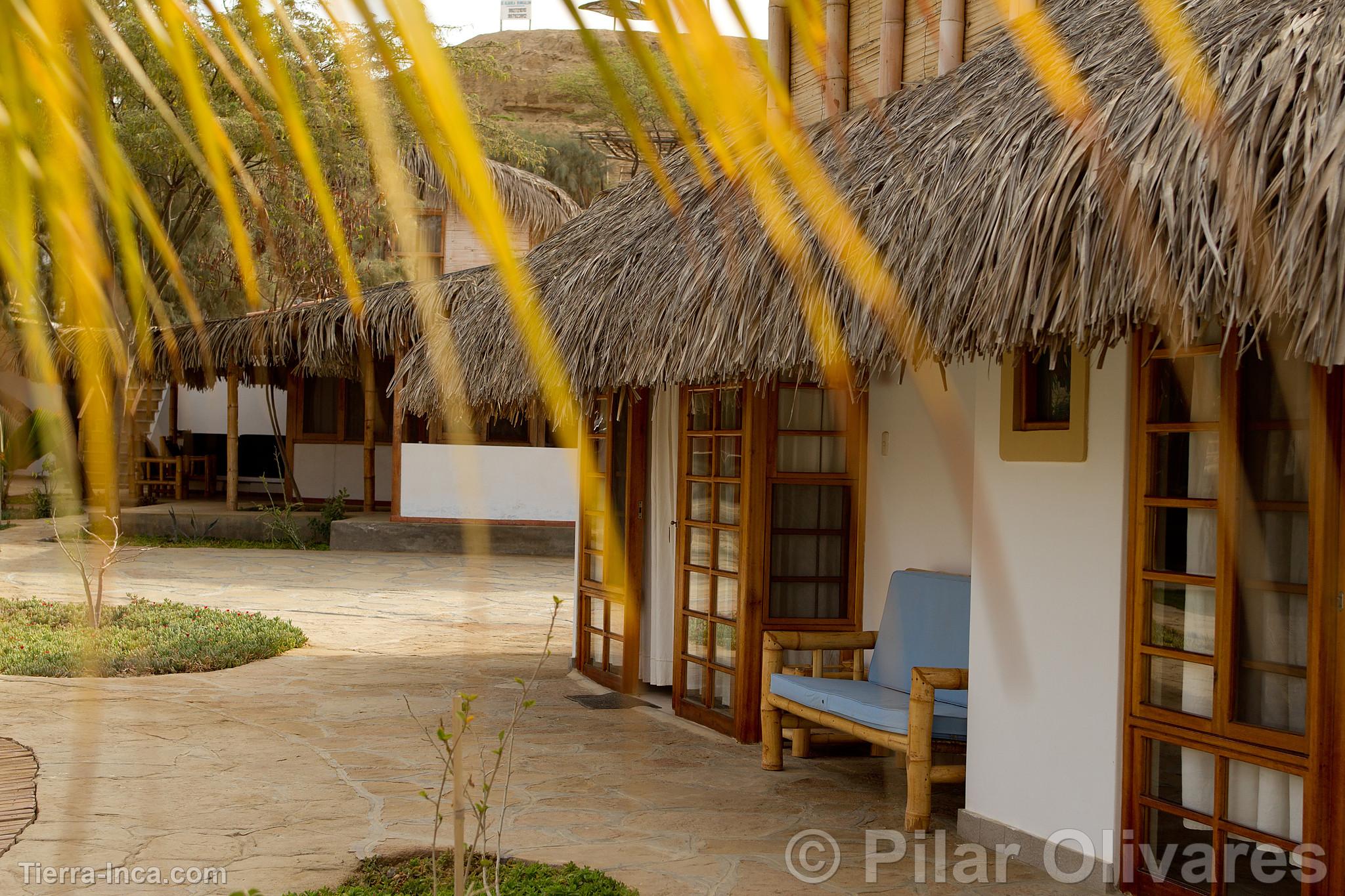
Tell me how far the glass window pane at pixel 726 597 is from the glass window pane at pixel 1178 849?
98.3 inches

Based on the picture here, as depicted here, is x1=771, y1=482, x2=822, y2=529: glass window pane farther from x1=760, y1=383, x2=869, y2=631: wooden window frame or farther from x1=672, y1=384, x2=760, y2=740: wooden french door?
x1=672, y1=384, x2=760, y2=740: wooden french door

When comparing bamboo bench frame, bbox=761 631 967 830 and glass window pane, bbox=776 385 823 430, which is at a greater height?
glass window pane, bbox=776 385 823 430

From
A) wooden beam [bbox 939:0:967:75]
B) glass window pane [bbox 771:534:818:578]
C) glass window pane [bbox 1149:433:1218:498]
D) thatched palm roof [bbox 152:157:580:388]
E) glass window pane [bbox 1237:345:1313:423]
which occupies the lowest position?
glass window pane [bbox 771:534:818:578]

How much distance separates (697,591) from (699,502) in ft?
1.48

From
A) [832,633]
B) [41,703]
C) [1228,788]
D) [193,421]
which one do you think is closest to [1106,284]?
[1228,788]

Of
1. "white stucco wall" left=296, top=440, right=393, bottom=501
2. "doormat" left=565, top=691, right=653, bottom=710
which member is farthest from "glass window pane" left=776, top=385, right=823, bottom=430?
"white stucco wall" left=296, top=440, right=393, bottom=501

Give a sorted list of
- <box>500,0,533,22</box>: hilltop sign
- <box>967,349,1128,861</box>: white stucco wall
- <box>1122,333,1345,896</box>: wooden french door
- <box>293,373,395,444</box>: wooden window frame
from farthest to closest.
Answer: <box>293,373,395,444</box>: wooden window frame, <box>967,349,1128,861</box>: white stucco wall, <box>1122,333,1345,896</box>: wooden french door, <box>500,0,533,22</box>: hilltop sign

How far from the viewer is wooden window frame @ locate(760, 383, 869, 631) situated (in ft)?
19.3

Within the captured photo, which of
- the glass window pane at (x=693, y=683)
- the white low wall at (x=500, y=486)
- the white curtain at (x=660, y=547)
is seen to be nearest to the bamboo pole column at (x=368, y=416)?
the white low wall at (x=500, y=486)

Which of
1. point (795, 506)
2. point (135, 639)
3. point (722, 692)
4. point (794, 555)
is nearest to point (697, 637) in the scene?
point (722, 692)

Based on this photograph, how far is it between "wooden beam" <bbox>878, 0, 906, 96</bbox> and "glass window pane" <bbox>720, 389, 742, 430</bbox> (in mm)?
1768

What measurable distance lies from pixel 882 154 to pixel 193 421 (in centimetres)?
1677

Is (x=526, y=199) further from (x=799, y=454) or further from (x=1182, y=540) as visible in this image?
(x=1182, y=540)

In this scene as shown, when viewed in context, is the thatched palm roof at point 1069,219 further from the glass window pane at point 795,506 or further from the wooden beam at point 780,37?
the wooden beam at point 780,37
